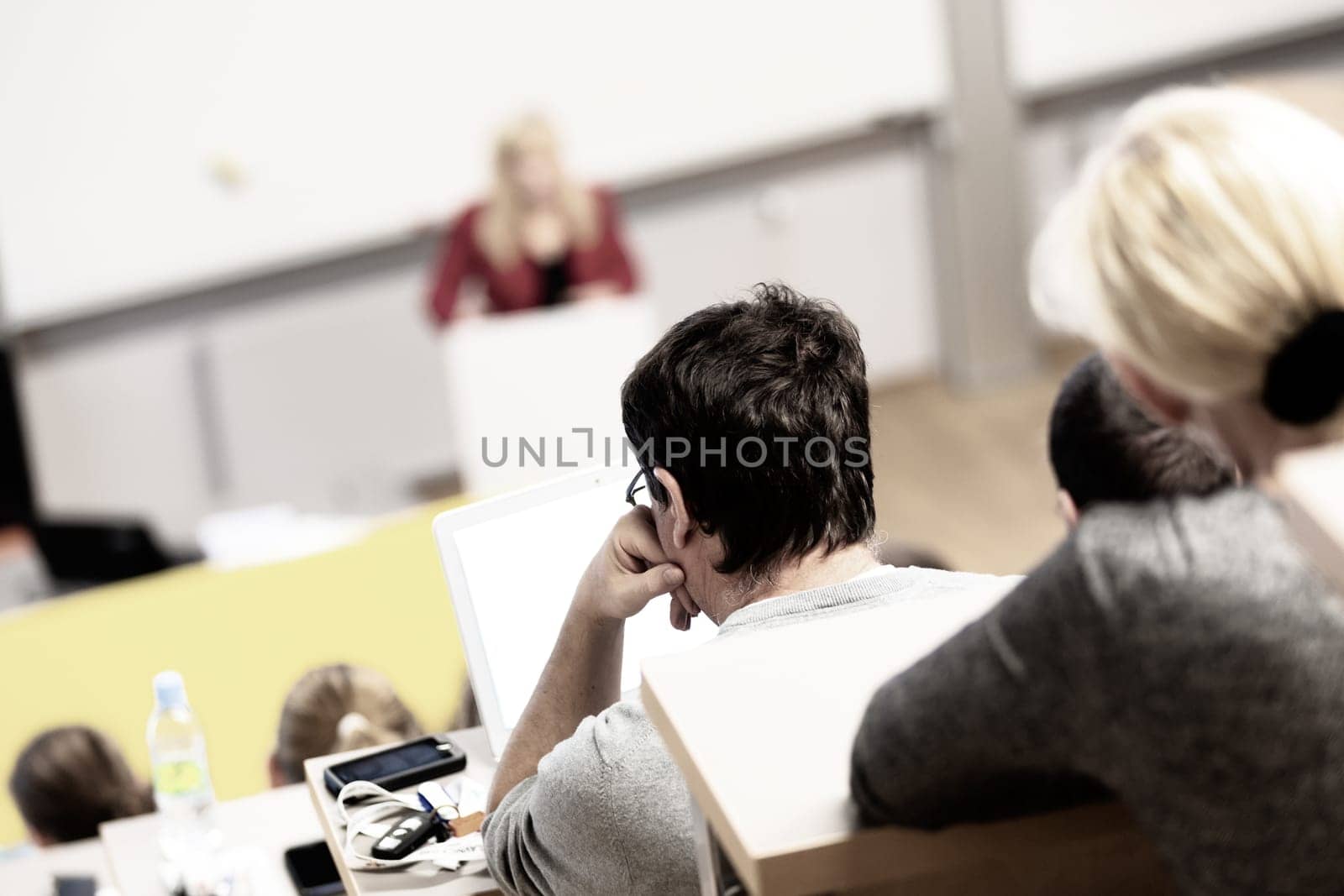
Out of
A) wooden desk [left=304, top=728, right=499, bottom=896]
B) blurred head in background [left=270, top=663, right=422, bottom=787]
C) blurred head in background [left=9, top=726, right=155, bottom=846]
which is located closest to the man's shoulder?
wooden desk [left=304, top=728, right=499, bottom=896]

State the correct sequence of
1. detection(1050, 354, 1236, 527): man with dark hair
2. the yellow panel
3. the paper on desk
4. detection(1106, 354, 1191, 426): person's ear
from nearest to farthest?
detection(1106, 354, 1191, 426): person's ear → detection(1050, 354, 1236, 527): man with dark hair → the yellow panel → the paper on desk

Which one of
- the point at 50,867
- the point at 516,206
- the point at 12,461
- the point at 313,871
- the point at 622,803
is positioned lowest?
the point at 50,867

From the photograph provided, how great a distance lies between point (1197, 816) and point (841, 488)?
65 centimetres

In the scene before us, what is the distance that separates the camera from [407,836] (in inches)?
57.9

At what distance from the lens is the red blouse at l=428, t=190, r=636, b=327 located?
15.6 ft

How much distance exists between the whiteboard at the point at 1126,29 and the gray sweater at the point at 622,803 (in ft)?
15.7

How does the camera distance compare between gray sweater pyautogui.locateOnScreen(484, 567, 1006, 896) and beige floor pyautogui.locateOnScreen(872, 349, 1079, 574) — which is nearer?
gray sweater pyautogui.locateOnScreen(484, 567, 1006, 896)

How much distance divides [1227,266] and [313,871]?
134 centimetres

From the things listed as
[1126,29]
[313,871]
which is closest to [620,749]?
[313,871]

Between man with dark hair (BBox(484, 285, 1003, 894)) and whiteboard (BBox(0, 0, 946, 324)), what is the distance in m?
3.87

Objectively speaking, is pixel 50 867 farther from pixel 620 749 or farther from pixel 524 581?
pixel 620 749

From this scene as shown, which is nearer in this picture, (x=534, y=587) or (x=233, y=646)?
(x=534, y=587)

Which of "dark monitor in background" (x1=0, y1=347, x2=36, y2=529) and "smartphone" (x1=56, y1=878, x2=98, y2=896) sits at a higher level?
"dark monitor in background" (x1=0, y1=347, x2=36, y2=529)

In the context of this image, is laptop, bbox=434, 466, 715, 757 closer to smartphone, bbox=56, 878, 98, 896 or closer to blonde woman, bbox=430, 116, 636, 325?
smartphone, bbox=56, 878, 98, 896
